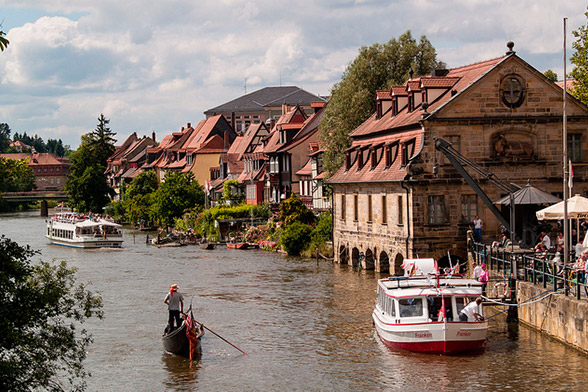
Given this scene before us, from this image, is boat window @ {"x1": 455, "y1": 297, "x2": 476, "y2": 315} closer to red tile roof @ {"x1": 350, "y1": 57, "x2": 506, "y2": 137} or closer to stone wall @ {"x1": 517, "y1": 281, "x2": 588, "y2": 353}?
stone wall @ {"x1": 517, "y1": 281, "x2": 588, "y2": 353}

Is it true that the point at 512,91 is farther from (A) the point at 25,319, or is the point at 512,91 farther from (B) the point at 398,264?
(A) the point at 25,319

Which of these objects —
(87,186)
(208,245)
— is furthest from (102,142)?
(208,245)

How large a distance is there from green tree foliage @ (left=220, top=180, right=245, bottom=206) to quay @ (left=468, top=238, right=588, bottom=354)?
233ft

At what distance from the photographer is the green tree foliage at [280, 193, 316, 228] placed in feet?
243

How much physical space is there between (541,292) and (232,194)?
80443 millimetres

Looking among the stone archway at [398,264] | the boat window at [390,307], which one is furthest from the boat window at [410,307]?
the stone archway at [398,264]

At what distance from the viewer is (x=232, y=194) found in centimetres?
11044

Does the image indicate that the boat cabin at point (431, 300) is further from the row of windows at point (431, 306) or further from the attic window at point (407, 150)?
the attic window at point (407, 150)

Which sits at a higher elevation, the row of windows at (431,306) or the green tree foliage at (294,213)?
the green tree foliage at (294,213)

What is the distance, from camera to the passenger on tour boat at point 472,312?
98.3 ft

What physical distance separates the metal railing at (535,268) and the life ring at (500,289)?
291 millimetres

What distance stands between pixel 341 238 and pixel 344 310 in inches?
742

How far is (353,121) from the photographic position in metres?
72.2

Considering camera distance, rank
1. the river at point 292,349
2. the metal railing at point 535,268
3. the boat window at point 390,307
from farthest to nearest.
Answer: the boat window at point 390,307 < the metal railing at point 535,268 < the river at point 292,349
